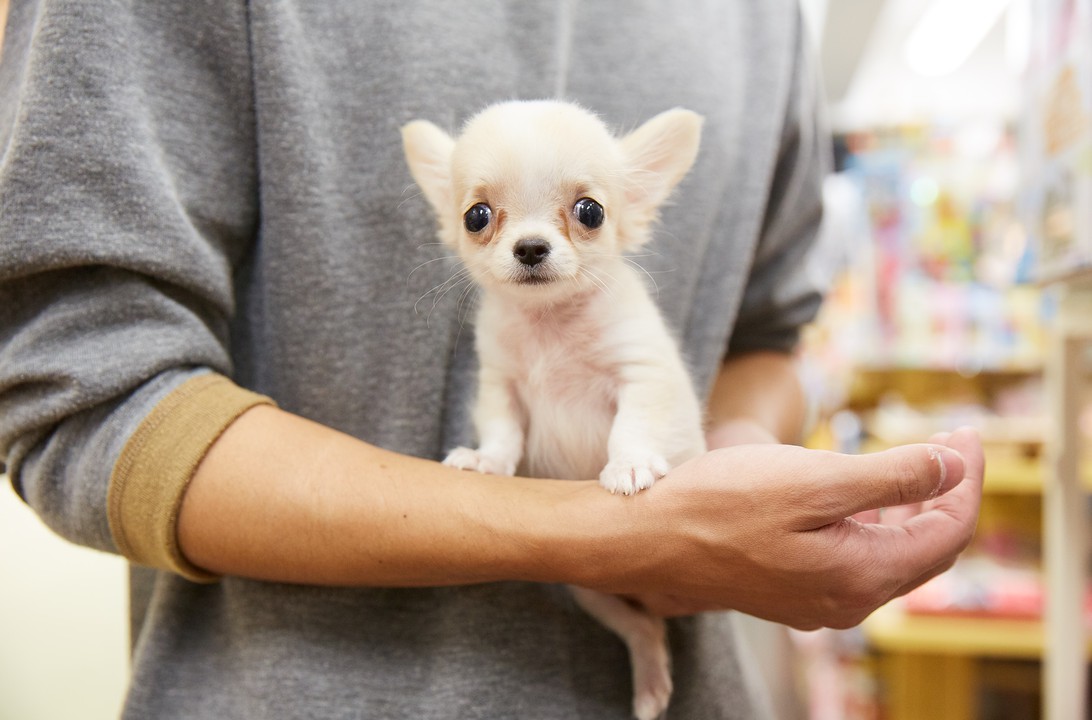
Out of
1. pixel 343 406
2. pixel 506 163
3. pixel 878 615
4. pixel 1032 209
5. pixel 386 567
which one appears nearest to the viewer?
pixel 506 163

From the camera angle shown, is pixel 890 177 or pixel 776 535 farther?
pixel 890 177

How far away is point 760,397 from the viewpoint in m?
1.26

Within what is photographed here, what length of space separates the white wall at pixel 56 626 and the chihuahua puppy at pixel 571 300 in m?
1.08

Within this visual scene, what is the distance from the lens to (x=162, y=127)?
82 cm

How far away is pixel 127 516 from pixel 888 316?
260 cm

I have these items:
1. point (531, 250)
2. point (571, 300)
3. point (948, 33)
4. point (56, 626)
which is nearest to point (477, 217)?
point (531, 250)

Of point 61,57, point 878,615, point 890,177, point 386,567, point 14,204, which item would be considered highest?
point 61,57

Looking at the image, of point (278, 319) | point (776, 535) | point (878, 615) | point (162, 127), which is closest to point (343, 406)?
point (278, 319)

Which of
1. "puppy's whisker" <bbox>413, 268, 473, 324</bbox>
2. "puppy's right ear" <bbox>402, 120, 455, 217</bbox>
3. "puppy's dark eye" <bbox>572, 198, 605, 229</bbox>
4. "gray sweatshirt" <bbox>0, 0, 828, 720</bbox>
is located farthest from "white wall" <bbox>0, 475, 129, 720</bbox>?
"puppy's dark eye" <bbox>572, 198, 605, 229</bbox>

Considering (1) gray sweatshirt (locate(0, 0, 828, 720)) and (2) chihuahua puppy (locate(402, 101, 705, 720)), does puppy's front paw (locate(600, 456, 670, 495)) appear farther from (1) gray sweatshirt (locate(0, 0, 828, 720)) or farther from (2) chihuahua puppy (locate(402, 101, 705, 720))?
(1) gray sweatshirt (locate(0, 0, 828, 720))

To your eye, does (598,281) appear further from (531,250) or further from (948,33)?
(948,33)

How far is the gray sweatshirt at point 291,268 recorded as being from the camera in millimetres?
761

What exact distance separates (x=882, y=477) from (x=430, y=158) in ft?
1.76

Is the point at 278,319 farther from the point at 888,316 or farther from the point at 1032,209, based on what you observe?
the point at 888,316
